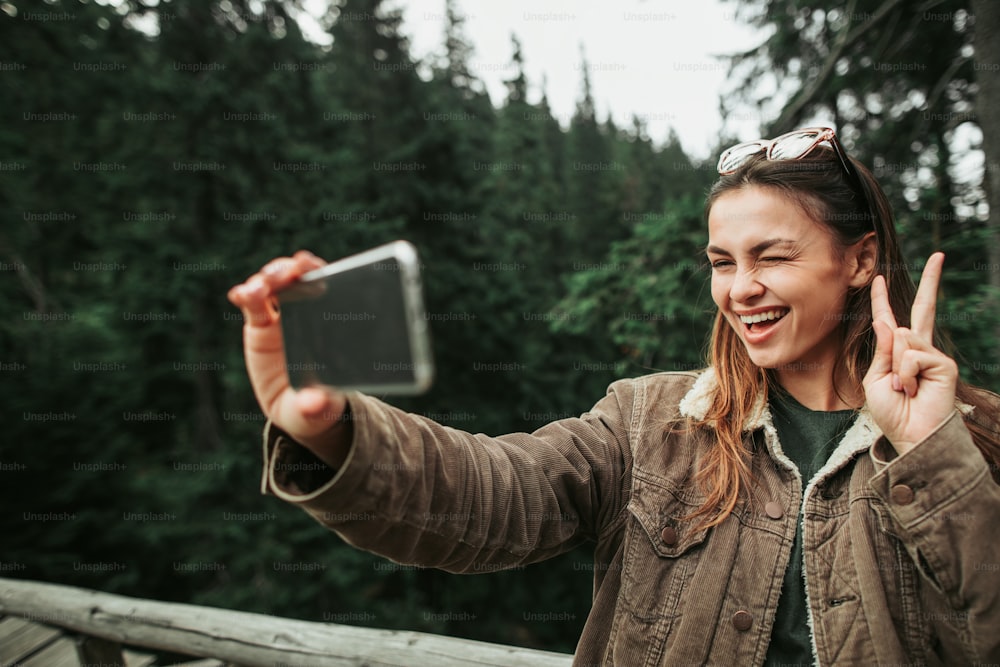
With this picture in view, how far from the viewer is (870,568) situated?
1.33 meters

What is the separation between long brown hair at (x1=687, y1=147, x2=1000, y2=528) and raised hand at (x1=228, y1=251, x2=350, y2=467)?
3.16 ft

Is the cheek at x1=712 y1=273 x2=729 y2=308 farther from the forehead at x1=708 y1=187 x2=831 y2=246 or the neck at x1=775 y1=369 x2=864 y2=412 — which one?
the neck at x1=775 y1=369 x2=864 y2=412

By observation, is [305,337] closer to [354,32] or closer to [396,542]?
[396,542]

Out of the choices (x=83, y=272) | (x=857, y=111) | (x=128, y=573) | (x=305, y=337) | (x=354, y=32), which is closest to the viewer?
(x=305, y=337)

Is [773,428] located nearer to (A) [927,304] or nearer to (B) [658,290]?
(A) [927,304]

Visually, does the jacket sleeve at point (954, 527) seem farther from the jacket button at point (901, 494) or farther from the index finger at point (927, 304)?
the index finger at point (927, 304)

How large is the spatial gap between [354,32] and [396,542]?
1428 cm

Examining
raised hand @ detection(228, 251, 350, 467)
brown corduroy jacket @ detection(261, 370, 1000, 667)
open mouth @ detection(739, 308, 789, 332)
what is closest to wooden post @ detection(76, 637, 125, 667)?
brown corduroy jacket @ detection(261, 370, 1000, 667)

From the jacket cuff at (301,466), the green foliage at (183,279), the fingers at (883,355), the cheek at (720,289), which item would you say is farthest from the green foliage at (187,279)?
the jacket cuff at (301,466)

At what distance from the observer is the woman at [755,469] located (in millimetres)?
1167

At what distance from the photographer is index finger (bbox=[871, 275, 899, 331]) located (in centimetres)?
144

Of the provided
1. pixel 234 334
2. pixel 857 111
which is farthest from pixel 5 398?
pixel 857 111

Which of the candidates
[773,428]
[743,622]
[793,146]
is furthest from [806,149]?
[743,622]

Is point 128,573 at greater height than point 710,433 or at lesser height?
lesser
